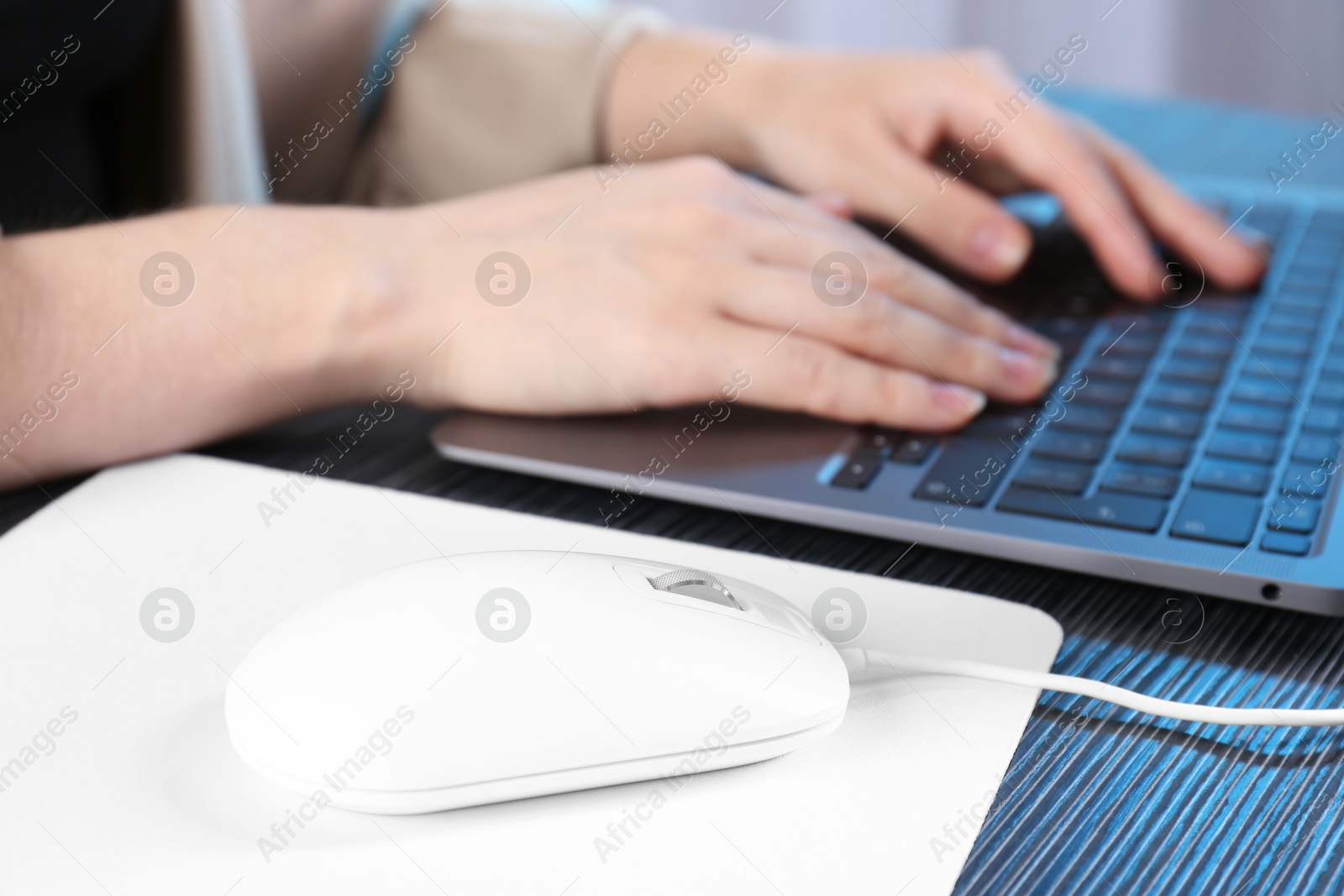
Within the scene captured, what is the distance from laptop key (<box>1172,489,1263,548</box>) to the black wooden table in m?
0.02

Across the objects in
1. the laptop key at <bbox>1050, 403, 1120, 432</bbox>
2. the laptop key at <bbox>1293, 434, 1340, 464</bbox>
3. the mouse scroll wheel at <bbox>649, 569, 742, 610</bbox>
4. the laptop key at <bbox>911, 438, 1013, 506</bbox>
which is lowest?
the laptop key at <bbox>1293, 434, 1340, 464</bbox>

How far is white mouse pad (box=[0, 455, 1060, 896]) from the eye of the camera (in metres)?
0.30

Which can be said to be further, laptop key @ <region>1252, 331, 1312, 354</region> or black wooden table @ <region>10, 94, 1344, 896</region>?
laptop key @ <region>1252, 331, 1312, 354</region>

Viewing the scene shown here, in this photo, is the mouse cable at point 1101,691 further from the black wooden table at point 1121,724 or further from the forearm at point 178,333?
the forearm at point 178,333

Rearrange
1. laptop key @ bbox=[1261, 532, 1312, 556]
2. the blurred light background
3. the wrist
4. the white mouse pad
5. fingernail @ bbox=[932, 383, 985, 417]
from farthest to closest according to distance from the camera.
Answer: the blurred light background
the wrist
fingernail @ bbox=[932, 383, 985, 417]
laptop key @ bbox=[1261, 532, 1312, 556]
the white mouse pad

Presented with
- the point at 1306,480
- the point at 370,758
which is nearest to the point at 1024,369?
the point at 1306,480

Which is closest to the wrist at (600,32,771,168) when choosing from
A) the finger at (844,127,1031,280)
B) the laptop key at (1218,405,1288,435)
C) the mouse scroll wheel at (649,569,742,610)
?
the finger at (844,127,1031,280)

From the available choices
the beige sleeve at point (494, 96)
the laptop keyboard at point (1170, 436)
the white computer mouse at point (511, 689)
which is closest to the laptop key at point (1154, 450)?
the laptop keyboard at point (1170, 436)

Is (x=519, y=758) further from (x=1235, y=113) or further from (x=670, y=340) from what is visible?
(x=1235, y=113)

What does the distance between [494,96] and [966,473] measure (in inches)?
22.1

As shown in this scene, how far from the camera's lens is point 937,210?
714 millimetres

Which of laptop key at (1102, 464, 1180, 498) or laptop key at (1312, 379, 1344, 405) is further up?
laptop key at (1102, 464, 1180, 498)

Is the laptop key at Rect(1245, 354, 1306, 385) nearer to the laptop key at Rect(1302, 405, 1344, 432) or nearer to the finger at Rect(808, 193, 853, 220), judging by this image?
the laptop key at Rect(1302, 405, 1344, 432)

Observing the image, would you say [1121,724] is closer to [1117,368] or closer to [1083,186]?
[1117,368]
